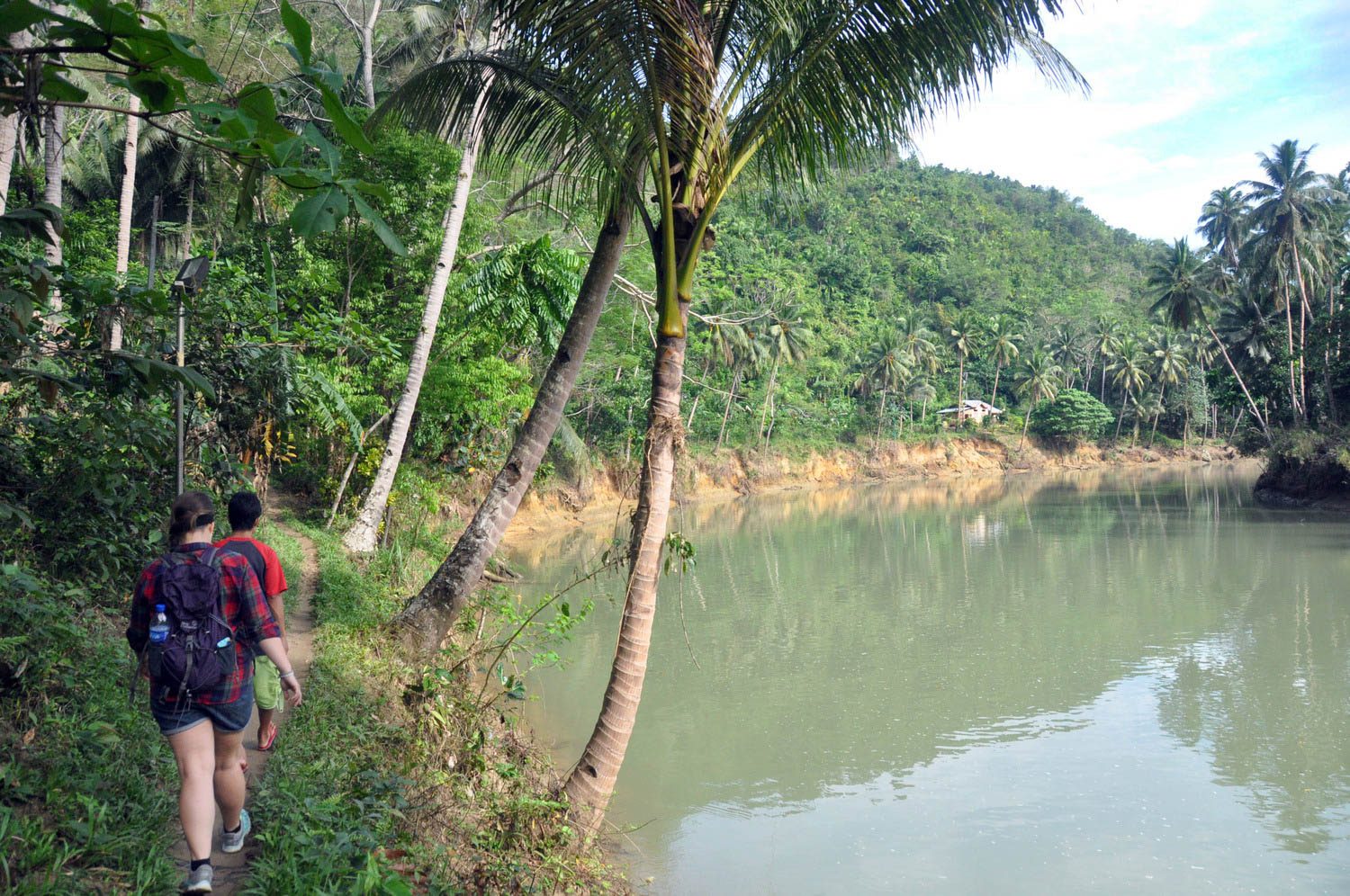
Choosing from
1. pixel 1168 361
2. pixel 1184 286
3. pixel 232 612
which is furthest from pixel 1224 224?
pixel 232 612

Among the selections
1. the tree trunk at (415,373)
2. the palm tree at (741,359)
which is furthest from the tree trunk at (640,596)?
the palm tree at (741,359)

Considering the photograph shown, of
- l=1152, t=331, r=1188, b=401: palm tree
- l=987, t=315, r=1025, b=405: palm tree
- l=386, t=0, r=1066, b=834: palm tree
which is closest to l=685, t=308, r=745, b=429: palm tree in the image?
l=987, t=315, r=1025, b=405: palm tree

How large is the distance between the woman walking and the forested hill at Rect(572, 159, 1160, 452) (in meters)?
19.3

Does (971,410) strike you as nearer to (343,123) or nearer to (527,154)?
(527,154)

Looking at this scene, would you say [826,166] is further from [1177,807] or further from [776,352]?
[776,352]

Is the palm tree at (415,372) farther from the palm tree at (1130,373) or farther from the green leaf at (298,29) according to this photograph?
the palm tree at (1130,373)

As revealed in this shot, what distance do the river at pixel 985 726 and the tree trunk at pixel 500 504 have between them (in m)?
1.55

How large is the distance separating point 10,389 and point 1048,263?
86.9 metres

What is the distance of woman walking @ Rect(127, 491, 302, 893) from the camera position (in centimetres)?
310

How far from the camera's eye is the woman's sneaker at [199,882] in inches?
121

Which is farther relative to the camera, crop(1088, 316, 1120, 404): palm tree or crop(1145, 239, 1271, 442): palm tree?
crop(1088, 316, 1120, 404): palm tree

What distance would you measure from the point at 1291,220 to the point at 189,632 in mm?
41092

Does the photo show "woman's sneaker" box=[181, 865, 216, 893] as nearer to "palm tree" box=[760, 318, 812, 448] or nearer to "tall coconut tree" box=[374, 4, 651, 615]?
"tall coconut tree" box=[374, 4, 651, 615]

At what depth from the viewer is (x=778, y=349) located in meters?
44.7
